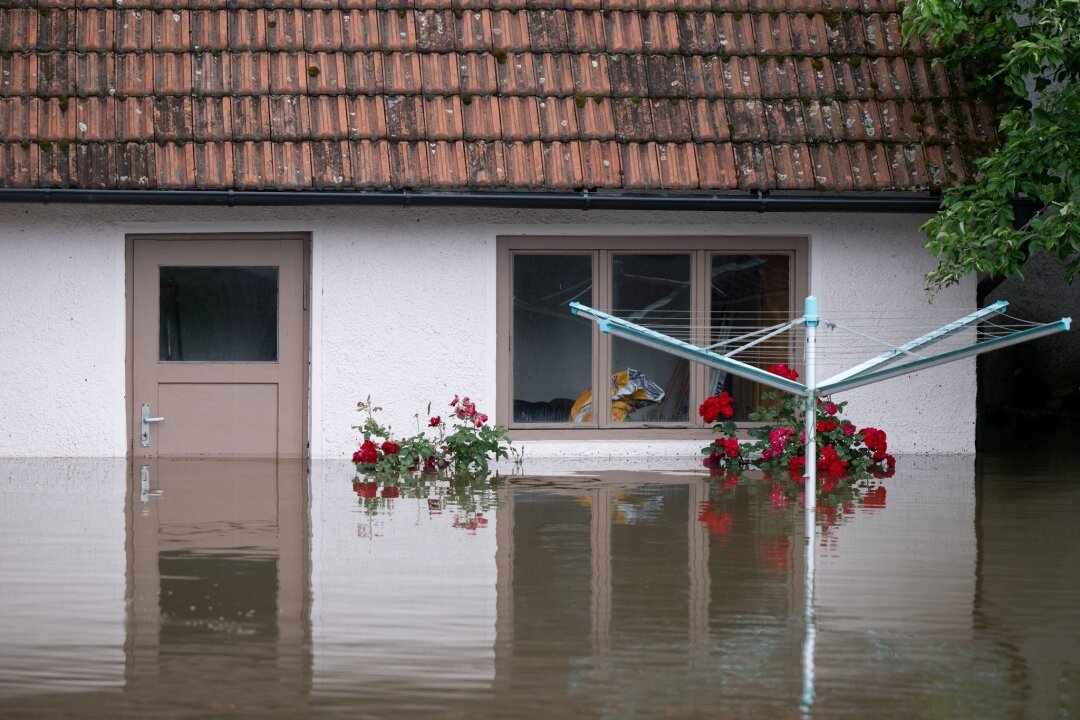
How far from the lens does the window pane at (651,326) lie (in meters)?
11.7

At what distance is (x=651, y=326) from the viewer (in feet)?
38.5

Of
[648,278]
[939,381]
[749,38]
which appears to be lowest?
[939,381]

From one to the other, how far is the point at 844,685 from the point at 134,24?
27.0 ft

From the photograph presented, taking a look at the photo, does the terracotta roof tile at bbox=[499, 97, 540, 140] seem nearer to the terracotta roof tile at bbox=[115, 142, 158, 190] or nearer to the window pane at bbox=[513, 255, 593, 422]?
the window pane at bbox=[513, 255, 593, 422]

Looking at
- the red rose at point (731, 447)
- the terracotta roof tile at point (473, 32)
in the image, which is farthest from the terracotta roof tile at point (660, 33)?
the red rose at point (731, 447)

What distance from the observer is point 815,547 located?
7691 mm

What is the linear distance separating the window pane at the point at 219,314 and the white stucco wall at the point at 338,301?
0.34m

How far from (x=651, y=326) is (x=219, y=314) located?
3.13 meters

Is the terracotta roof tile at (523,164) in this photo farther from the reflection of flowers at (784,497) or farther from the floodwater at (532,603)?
the reflection of flowers at (784,497)

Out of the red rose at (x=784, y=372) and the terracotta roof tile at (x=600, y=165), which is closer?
the red rose at (x=784, y=372)

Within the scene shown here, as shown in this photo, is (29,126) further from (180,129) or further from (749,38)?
(749,38)

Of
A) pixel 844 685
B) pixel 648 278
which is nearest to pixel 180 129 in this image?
pixel 648 278

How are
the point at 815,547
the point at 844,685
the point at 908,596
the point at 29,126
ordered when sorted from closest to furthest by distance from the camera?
1. the point at 844,685
2. the point at 908,596
3. the point at 815,547
4. the point at 29,126

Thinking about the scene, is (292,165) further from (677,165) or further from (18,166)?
(677,165)
